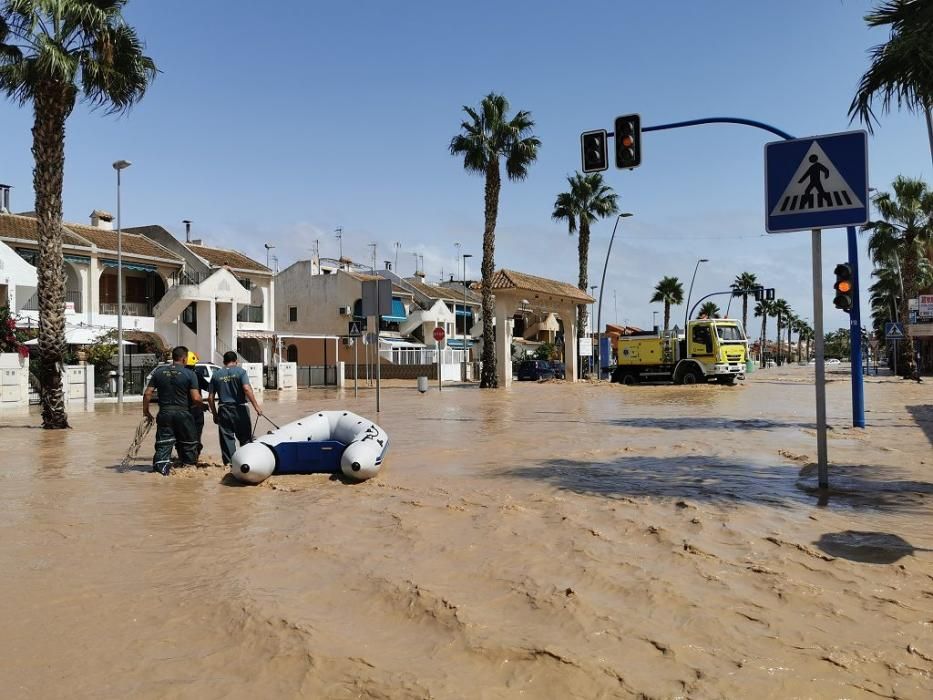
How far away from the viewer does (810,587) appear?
4.91 meters

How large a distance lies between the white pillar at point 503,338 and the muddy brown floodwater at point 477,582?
2876 centimetres

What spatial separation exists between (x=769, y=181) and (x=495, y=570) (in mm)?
4871

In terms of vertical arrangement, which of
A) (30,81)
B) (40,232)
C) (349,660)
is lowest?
(349,660)

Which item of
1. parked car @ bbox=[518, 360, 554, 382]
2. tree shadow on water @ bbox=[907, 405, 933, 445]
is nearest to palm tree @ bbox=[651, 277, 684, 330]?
parked car @ bbox=[518, 360, 554, 382]

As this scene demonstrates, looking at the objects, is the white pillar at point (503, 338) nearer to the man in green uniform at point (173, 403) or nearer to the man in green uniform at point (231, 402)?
Answer: the man in green uniform at point (231, 402)

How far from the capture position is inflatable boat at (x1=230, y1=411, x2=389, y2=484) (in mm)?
9188

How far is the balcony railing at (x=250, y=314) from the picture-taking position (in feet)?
147

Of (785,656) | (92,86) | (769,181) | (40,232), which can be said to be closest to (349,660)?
(785,656)

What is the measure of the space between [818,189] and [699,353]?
28.4m

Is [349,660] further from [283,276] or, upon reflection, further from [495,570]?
[283,276]

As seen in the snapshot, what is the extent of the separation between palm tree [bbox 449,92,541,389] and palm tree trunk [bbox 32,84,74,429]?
2152cm

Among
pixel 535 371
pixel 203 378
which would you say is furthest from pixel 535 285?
pixel 203 378

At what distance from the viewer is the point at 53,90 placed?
54.4 ft

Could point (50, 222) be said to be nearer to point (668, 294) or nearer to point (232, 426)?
point (232, 426)
